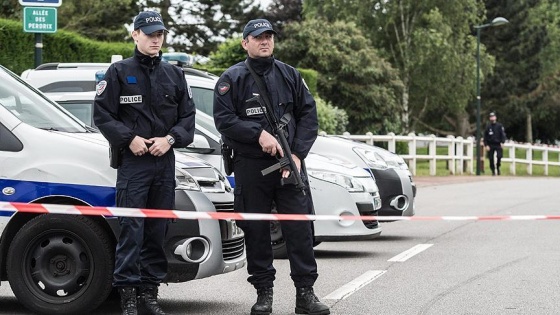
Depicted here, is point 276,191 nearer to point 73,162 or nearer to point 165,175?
point 165,175

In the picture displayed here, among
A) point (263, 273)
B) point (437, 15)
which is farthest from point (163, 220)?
point (437, 15)

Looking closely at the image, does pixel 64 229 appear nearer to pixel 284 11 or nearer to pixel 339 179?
pixel 339 179

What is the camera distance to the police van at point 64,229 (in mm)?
7469

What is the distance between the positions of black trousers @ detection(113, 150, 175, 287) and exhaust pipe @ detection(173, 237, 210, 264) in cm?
16

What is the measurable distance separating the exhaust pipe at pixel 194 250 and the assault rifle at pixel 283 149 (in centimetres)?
59

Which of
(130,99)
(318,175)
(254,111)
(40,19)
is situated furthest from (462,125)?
(130,99)

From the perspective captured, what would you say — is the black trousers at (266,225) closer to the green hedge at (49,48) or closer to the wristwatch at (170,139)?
the wristwatch at (170,139)

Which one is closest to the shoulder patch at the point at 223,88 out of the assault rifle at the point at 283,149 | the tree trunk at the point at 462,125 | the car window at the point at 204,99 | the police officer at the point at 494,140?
the assault rifle at the point at 283,149

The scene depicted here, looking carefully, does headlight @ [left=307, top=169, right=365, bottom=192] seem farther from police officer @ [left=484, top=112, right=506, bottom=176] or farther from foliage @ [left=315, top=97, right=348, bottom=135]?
police officer @ [left=484, top=112, right=506, bottom=176]

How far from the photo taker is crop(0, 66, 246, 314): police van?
294 inches

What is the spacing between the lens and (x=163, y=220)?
7504mm

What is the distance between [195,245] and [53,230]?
90cm

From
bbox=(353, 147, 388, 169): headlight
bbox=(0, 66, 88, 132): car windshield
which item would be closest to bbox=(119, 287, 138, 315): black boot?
bbox=(0, 66, 88, 132): car windshield

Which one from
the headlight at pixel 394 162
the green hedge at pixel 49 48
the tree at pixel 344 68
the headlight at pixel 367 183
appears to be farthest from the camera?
the tree at pixel 344 68
